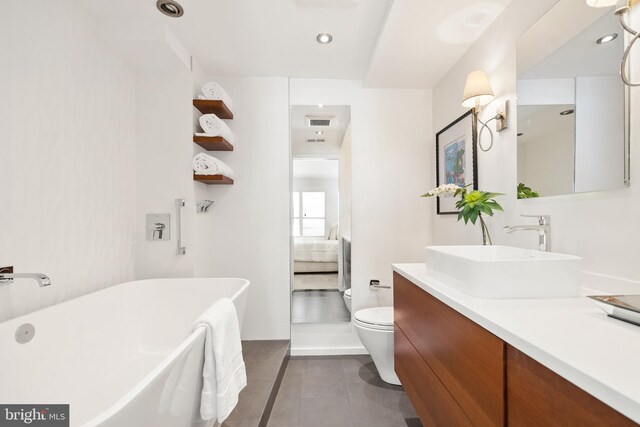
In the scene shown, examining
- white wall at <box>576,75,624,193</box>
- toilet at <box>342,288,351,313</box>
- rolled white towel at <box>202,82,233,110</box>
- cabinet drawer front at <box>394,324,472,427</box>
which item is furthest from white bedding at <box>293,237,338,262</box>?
white wall at <box>576,75,624,193</box>

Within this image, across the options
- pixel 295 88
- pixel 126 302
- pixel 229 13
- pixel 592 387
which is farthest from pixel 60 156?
pixel 592 387

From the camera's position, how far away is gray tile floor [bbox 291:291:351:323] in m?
2.55

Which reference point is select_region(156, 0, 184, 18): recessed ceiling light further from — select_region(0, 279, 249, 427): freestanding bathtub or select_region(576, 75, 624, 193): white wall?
select_region(576, 75, 624, 193): white wall

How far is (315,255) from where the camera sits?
8.71 ft

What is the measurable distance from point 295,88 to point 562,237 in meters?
2.20

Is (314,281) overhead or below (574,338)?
below

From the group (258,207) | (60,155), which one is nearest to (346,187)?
(258,207)

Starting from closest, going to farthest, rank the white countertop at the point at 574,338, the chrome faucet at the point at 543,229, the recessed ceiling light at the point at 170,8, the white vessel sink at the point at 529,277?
the white countertop at the point at 574,338 → the white vessel sink at the point at 529,277 → the chrome faucet at the point at 543,229 → the recessed ceiling light at the point at 170,8

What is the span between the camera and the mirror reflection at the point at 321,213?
2.57m

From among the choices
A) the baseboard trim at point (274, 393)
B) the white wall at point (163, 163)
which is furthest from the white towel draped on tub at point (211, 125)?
the baseboard trim at point (274, 393)

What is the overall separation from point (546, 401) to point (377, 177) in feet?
6.86

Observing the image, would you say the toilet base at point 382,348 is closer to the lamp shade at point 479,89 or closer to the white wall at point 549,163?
the white wall at point 549,163

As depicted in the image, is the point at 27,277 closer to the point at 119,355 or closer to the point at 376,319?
the point at 119,355

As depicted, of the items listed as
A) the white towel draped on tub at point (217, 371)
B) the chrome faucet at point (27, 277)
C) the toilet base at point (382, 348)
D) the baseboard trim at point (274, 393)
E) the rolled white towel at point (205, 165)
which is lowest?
the baseboard trim at point (274, 393)
